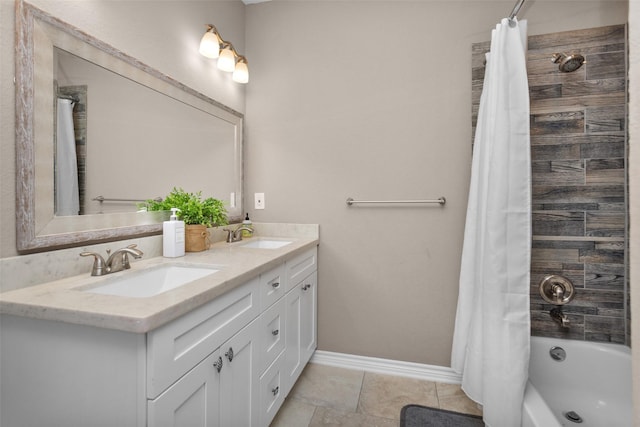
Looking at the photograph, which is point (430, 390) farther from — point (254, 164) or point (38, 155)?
point (38, 155)

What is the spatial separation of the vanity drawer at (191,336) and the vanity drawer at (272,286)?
0.12 m

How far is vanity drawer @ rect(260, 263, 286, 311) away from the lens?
136cm

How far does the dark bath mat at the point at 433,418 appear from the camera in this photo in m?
1.61

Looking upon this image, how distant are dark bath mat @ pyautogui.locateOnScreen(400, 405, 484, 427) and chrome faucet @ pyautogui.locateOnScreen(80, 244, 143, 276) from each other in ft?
4.85

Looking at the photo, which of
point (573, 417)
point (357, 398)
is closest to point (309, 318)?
point (357, 398)

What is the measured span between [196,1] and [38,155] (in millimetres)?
1245

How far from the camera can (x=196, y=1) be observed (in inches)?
70.0

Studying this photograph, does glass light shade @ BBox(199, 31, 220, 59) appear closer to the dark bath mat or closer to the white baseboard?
the white baseboard

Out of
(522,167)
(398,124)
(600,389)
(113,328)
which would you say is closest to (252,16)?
(398,124)

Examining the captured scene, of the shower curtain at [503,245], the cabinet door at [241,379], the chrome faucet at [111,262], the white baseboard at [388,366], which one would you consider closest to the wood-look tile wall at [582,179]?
the shower curtain at [503,245]

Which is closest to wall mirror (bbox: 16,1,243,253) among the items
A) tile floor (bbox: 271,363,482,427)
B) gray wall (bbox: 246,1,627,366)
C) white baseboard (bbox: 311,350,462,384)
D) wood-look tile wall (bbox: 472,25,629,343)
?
gray wall (bbox: 246,1,627,366)

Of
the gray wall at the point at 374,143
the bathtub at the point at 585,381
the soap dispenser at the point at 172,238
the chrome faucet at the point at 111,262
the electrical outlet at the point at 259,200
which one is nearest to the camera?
the chrome faucet at the point at 111,262

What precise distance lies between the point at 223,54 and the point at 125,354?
1.74 meters

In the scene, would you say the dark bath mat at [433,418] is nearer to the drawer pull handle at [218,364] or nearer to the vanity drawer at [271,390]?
the vanity drawer at [271,390]
